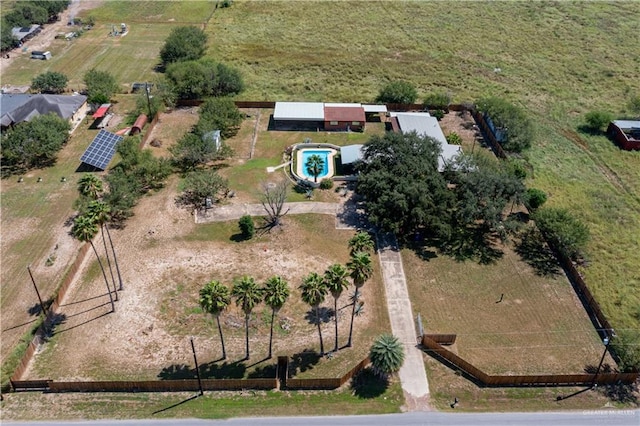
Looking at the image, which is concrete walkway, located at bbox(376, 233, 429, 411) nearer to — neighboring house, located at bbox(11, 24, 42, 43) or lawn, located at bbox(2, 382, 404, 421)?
lawn, located at bbox(2, 382, 404, 421)

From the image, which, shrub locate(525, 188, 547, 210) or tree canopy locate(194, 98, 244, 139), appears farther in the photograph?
tree canopy locate(194, 98, 244, 139)

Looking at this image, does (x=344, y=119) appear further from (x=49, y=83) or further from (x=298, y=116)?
(x=49, y=83)

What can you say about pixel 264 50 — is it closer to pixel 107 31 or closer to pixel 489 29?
pixel 107 31

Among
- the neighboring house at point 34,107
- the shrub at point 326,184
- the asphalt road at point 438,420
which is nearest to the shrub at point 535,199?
the shrub at point 326,184

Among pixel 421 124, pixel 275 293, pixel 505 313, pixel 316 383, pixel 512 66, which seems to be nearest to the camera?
pixel 275 293

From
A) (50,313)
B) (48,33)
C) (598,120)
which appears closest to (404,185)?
(50,313)

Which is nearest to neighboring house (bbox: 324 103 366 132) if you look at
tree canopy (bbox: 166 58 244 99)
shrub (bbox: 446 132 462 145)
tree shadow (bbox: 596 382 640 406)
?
shrub (bbox: 446 132 462 145)

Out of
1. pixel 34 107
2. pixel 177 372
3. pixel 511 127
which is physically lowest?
pixel 177 372
